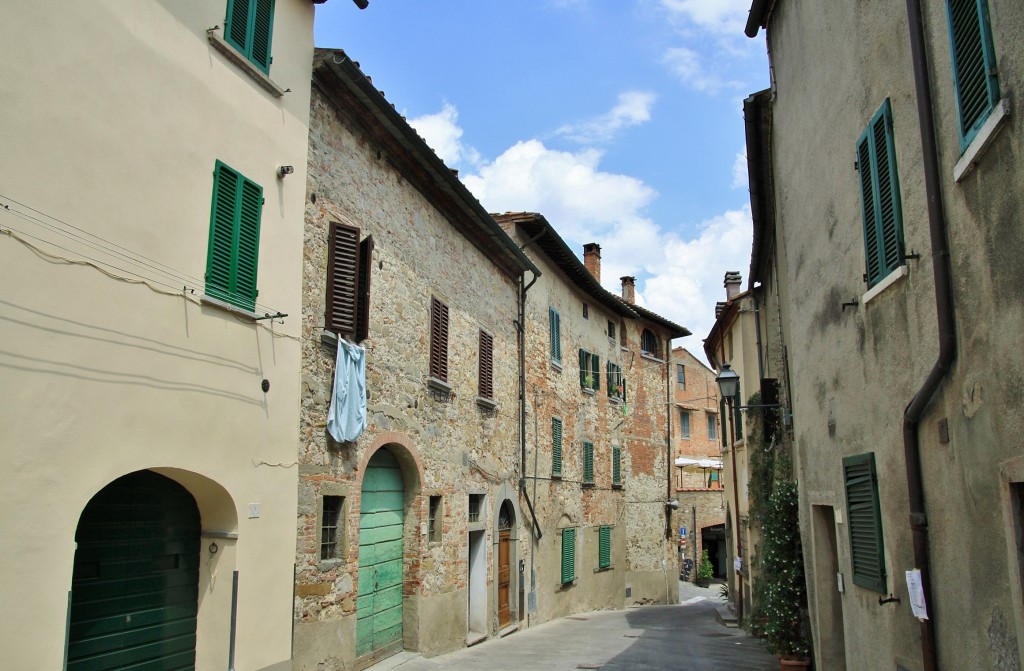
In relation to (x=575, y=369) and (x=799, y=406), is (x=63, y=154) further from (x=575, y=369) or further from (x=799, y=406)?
(x=575, y=369)

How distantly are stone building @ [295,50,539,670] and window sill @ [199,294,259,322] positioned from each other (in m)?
1.17

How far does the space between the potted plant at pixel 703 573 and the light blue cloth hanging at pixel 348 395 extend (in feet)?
102

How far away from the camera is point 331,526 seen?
9.81 meters

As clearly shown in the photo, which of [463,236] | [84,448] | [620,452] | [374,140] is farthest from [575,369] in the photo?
[84,448]

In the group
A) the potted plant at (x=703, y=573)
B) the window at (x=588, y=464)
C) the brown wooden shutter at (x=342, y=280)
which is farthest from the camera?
the potted plant at (x=703, y=573)

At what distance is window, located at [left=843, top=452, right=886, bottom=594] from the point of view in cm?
663

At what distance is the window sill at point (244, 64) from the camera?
25.3ft

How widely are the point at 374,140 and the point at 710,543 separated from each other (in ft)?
114

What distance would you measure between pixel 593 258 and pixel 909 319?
77.8 feet

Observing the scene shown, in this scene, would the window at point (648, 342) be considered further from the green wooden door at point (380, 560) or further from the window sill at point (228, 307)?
the window sill at point (228, 307)

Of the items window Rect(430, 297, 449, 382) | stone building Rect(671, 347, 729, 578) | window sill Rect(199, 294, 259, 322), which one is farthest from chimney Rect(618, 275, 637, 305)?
Answer: window sill Rect(199, 294, 259, 322)

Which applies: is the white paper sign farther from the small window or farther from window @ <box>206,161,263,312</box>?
the small window

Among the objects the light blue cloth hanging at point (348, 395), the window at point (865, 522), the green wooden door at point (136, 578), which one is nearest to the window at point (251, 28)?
the light blue cloth hanging at point (348, 395)

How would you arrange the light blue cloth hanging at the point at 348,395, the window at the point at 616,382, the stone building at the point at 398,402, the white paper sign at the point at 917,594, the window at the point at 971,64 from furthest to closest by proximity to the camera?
1. the window at the point at 616,382
2. the light blue cloth hanging at the point at 348,395
3. the stone building at the point at 398,402
4. the white paper sign at the point at 917,594
5. the window at the point at 971,64
